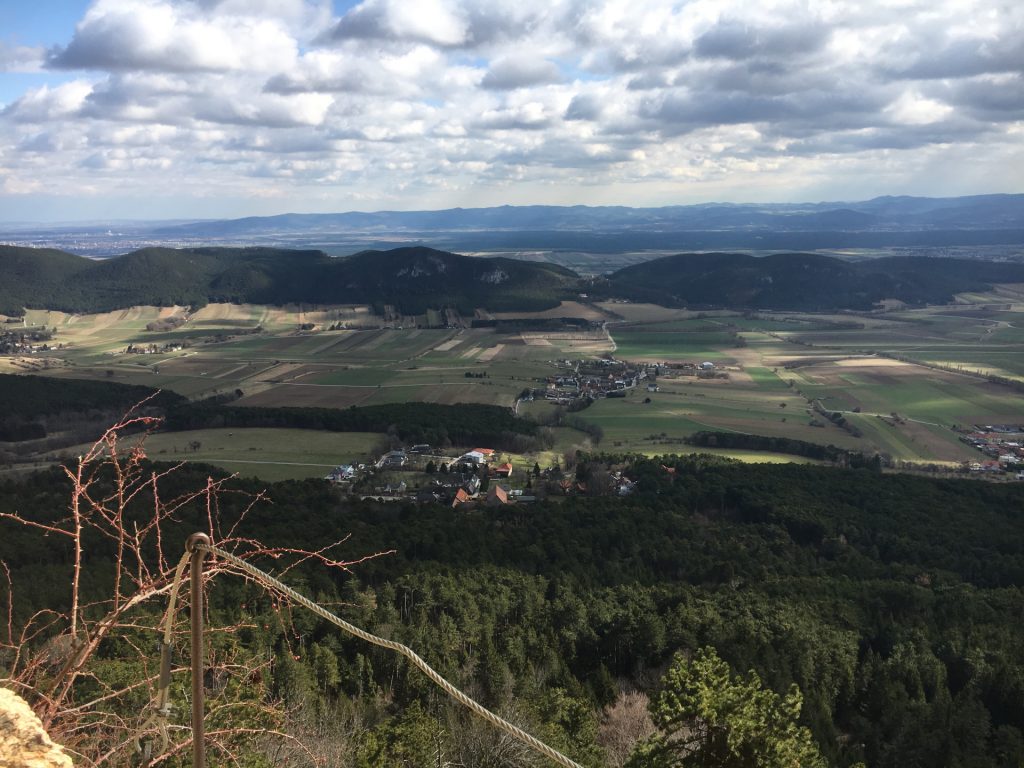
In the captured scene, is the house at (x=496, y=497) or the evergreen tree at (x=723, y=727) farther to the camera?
the house at (x=496, y=497)

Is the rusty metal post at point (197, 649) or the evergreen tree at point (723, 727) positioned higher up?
the rusty metal post at point (197, 649)

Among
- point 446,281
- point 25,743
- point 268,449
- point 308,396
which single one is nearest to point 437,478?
point 268,449

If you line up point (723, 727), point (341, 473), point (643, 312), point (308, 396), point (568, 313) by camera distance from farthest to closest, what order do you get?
point (643, 312) < point (568, 313) < point (308, 396) < point (341, 473) < point (723, 727)

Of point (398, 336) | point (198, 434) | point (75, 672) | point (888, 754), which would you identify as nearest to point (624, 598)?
point (888, 754)

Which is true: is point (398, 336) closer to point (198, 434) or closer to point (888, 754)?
point (198, 434)

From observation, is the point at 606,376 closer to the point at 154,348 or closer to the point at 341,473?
the point at 341,473

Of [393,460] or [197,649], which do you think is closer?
[197,649]

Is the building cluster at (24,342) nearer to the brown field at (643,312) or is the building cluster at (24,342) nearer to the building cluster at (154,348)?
the building cluster at (154,348)

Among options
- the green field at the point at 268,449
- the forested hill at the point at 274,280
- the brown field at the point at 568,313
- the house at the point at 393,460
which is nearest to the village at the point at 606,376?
the house at the point at 393,460
